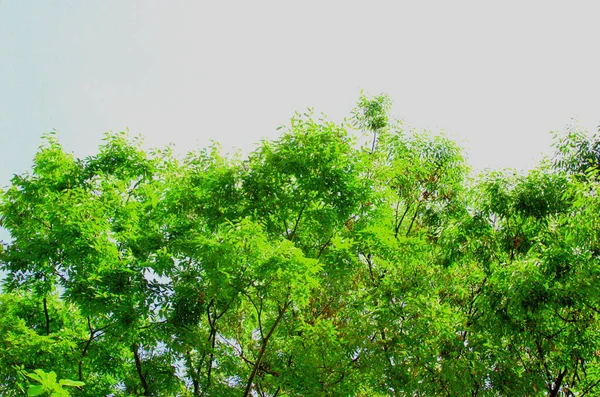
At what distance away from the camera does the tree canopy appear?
30.0ft

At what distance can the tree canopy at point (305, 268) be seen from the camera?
9.15 metres

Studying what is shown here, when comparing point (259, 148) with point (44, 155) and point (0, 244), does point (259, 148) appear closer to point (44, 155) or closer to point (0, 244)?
point (44, 155)

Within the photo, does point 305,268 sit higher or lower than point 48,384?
higher

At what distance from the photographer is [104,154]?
39.8 feet

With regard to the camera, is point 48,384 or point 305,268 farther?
point 305,268

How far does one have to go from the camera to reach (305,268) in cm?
889

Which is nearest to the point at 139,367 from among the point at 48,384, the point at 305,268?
the point at 305,268

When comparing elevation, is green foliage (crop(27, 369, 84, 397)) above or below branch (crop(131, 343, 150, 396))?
below

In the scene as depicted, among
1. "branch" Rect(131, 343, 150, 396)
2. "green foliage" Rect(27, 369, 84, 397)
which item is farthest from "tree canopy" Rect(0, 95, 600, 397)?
"green foliage" Rect(27, 369, 84, 397)

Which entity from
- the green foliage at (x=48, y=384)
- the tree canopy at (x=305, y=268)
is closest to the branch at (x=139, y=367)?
the tree canopy at (x=305, y=268)

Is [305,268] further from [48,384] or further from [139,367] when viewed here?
[48,384]

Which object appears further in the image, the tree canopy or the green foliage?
the tree canopy

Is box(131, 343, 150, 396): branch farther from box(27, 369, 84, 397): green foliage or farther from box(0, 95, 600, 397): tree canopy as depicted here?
box(27, 369, 84, 397): green foliage

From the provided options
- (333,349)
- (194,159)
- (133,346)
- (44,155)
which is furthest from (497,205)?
(44,155)
